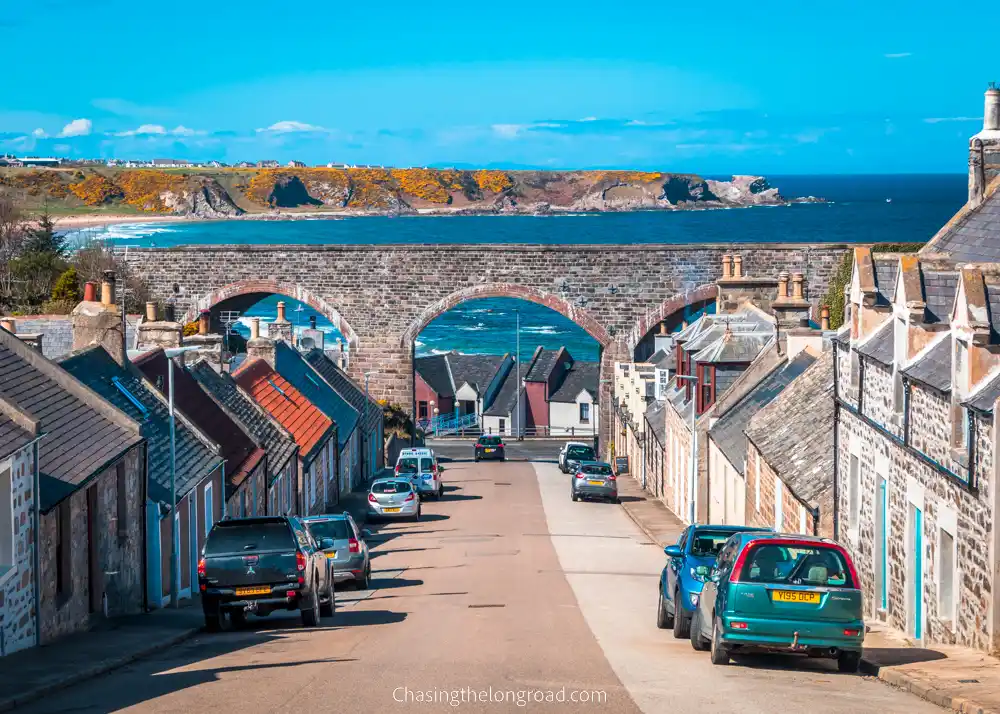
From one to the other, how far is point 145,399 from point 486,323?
14612cm

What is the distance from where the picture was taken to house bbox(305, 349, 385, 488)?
5078 centimetres

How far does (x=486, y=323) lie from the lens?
170500mm

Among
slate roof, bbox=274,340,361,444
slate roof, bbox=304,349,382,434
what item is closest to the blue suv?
slate roof, bbox=274,340,361,444

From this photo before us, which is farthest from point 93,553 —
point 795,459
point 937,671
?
point 795,459

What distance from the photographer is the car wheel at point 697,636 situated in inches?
597

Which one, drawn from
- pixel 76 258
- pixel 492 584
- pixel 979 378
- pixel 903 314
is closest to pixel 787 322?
pixel 492 584

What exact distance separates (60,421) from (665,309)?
45.8 m

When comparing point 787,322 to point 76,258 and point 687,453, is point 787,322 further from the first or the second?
point 76,258

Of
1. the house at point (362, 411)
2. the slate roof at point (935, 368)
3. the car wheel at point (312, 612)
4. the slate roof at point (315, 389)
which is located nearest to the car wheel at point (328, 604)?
the car wheel at point (312, 612)

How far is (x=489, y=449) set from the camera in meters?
65.1

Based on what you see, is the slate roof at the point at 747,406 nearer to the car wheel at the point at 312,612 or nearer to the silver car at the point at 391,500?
the silver car at the point at 391,500

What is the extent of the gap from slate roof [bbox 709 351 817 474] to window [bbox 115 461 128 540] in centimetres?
1524

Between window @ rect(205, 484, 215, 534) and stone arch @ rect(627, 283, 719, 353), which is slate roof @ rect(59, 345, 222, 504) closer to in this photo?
window @ rect(205, 484, 215, 534)

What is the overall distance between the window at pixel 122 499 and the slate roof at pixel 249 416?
9.59 m
